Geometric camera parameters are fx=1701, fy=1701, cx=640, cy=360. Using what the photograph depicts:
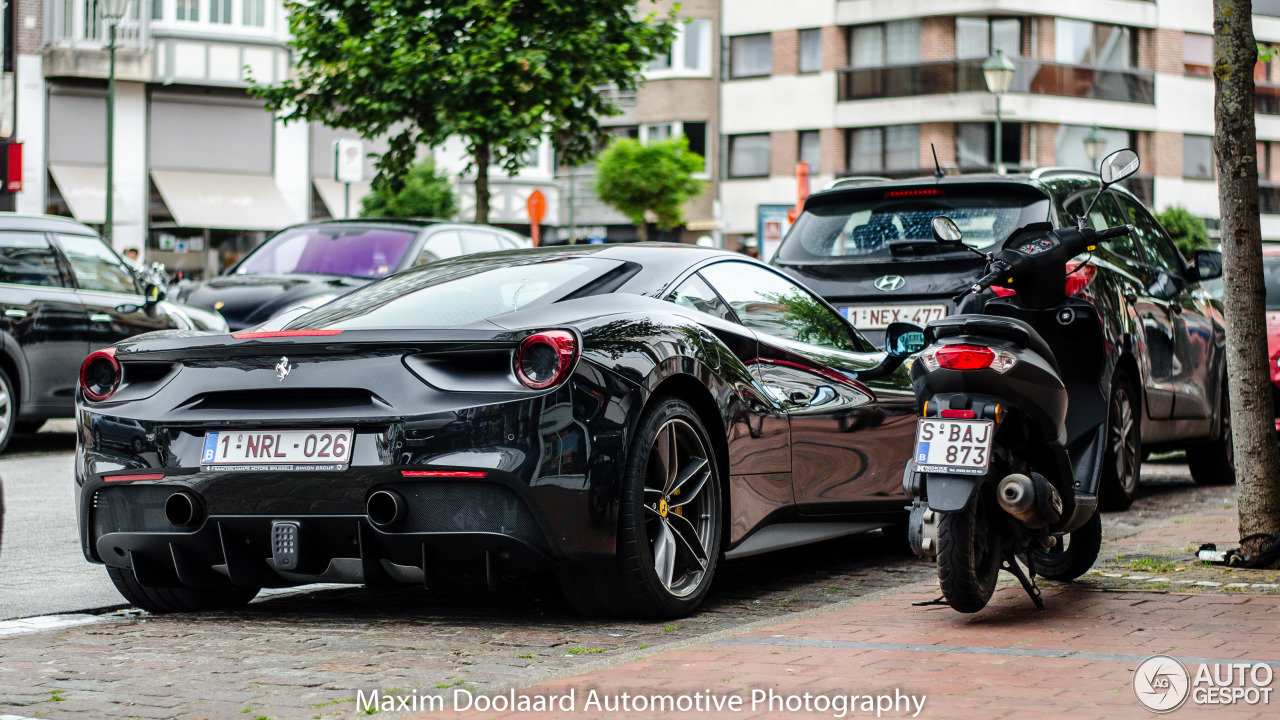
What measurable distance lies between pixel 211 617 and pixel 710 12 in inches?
2003

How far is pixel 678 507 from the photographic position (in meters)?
5.77

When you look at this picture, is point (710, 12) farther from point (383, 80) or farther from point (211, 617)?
point (211, 617)

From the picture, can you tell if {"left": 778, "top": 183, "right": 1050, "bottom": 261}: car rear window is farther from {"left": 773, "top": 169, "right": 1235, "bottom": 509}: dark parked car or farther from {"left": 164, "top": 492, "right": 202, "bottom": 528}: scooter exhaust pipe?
{"left": 164, "top": 492, "right": 202, "bottom": 528}: scooter exhaust pipe

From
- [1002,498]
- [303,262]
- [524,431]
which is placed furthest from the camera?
[303,262]

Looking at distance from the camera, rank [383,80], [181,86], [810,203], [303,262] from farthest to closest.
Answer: [181,86], [383,80], [303,262], [810,203]

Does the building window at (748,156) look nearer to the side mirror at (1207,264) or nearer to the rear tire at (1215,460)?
the rear tire at (1215,460)

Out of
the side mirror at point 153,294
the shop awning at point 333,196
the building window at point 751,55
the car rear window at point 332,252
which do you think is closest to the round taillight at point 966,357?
the car rear window at point 332,252

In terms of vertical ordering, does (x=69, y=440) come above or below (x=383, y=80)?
below

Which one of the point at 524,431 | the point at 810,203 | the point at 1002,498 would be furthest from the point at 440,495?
the point at 810,203

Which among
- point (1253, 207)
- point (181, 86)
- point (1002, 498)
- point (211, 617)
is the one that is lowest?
point (211, 617)

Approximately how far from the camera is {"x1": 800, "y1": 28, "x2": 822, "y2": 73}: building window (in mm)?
53281

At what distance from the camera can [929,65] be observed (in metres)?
49.9

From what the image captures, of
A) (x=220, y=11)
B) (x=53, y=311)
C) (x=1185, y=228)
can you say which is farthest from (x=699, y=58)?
(x=53, y=311)

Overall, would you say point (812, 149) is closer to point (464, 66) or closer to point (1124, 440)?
point (464, 66)
